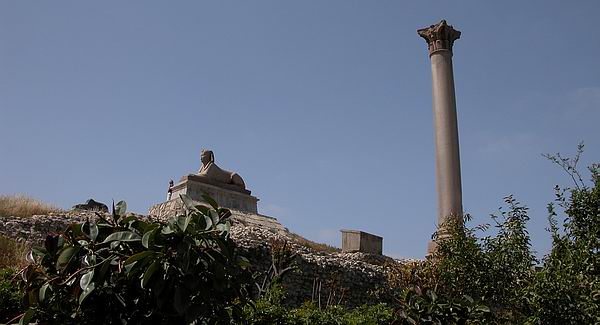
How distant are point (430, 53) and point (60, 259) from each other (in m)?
20.3

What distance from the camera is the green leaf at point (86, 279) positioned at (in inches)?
152

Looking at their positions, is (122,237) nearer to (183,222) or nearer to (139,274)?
(139,274)

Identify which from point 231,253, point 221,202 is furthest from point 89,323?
point 221,202

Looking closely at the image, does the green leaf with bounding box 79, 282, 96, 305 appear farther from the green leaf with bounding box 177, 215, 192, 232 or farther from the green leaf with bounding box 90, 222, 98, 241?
the green leaf with bounding box 177, 215, 192, 232

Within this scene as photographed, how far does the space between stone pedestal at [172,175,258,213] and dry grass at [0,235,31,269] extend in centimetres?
1077

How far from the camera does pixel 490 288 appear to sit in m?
8.34

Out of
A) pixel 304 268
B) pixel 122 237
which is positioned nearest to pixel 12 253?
pixel 304 268

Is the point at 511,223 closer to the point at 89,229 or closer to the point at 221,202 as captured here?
the point at 89,229

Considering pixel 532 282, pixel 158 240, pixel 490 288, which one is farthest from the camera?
pixel 490 288

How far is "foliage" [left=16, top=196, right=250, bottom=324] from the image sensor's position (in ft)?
12.8

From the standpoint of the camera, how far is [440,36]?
74.4 feet

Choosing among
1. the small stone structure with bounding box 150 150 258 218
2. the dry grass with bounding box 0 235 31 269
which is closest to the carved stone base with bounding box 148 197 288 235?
the small stone structure with bounding box 150 150 258 218

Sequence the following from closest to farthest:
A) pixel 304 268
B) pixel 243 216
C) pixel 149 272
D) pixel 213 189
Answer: pixel 149 272 < pixel 304 268 < pixel 243 216 < pixel 213 189

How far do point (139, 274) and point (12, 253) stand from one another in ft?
35.3
